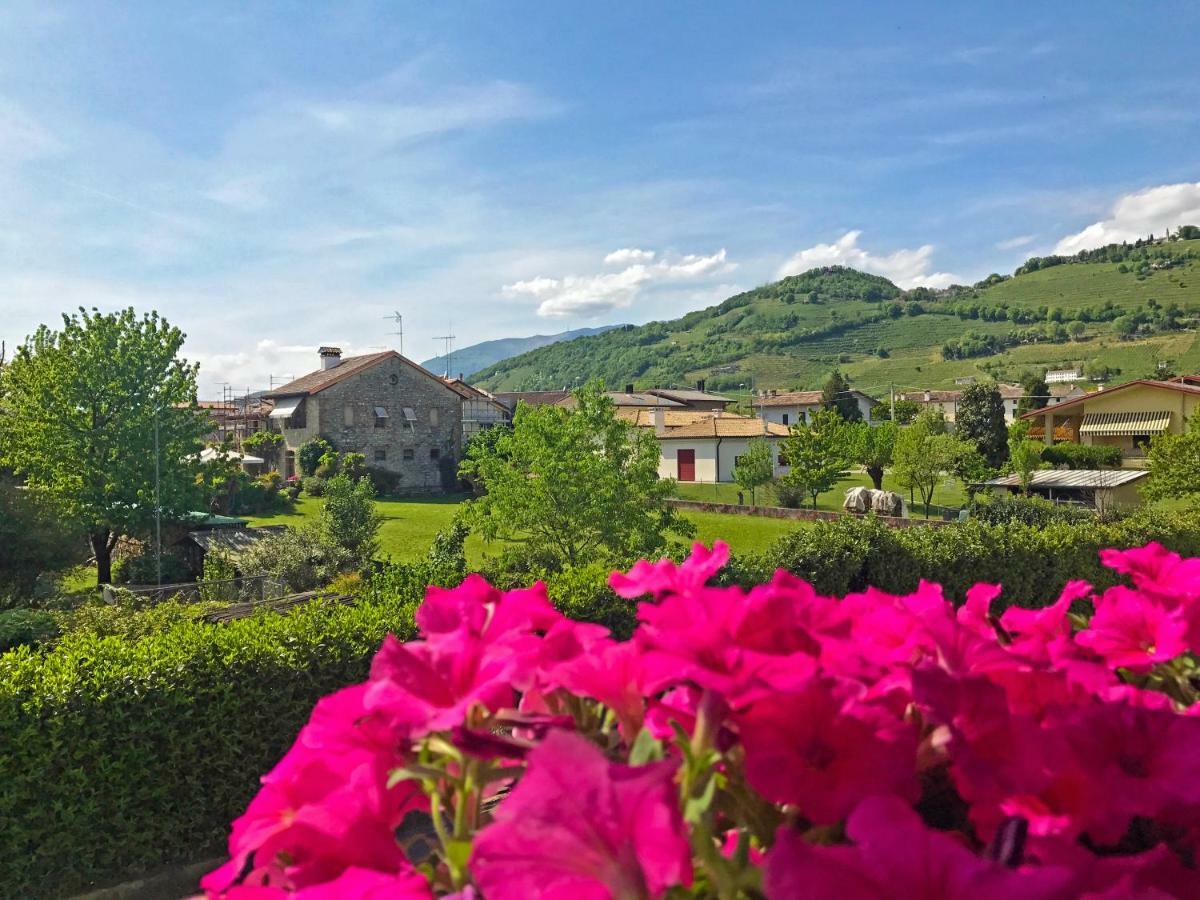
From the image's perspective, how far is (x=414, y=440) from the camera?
46.9m

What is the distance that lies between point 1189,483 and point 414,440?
36164 millimetres

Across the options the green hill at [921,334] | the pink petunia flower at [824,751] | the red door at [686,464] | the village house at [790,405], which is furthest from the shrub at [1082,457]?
the green hill at [921,334]

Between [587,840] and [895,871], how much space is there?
0.22m

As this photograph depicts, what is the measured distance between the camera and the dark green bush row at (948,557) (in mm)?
11352

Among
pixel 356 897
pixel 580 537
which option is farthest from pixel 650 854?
pixel 580 537

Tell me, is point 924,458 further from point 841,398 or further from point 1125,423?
point 841,398

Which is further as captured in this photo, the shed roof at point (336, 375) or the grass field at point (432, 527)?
the shed roof at point (336, 375)

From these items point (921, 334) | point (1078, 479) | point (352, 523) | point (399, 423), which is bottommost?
point (1078, 479)

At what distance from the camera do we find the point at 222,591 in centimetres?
1714

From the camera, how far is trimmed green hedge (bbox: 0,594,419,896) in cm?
561

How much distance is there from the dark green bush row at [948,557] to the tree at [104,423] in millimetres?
16749

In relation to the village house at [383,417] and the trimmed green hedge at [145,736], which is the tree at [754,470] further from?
the trimmed green hedge at [145,736]

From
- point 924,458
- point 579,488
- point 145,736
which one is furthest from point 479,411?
point 145,736

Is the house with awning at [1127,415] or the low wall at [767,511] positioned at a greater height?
the house with awning at [1127,415]
